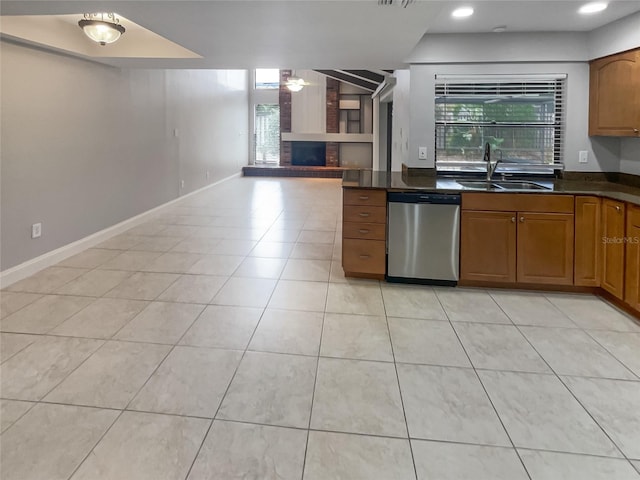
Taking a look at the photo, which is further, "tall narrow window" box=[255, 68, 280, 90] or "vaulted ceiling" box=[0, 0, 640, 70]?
"tall narrow window" box=[255, 68, 280, 90]

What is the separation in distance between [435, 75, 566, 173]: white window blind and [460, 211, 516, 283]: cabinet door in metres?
0.93

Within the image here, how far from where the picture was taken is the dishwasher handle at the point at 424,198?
342cm

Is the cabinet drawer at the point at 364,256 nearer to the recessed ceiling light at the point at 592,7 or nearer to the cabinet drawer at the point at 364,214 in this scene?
the cabinet drawer at the point at 364,214

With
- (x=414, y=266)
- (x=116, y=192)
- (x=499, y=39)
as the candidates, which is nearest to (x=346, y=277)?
(x=414, y=266)

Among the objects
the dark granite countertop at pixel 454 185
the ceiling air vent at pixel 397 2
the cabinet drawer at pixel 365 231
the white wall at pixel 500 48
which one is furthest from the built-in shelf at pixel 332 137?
the ceiling air vent at pixel 397 2

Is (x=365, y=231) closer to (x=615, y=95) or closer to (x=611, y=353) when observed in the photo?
(x=611, y=353)

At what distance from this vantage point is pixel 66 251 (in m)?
4.34

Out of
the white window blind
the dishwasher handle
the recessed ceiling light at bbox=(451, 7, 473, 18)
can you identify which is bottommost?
the dishwasher handle

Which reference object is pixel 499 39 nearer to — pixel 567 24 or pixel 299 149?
pixel 567 24

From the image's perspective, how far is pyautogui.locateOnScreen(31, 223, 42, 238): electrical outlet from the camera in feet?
12.7

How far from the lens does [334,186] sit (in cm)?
1057

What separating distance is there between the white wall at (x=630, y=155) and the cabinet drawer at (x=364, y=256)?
2.23 meters

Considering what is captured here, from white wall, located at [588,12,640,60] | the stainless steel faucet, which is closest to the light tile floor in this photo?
the stainless steel faucet

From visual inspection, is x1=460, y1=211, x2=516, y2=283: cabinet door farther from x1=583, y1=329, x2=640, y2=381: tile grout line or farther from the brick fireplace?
the brick fireplace
